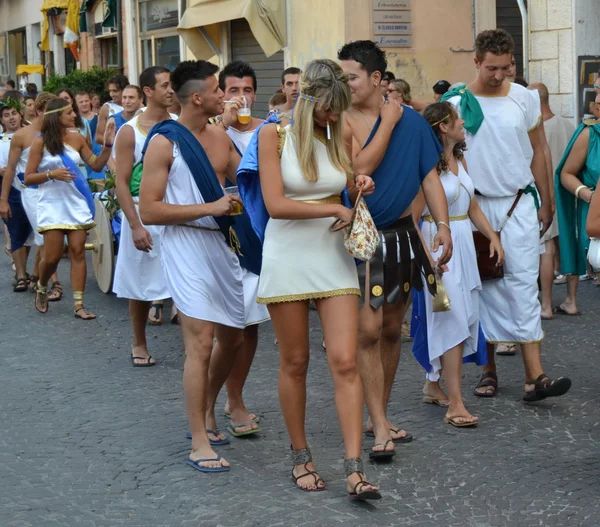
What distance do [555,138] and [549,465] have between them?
5.90 metres

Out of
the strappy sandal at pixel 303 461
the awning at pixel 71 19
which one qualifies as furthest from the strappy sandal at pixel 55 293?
the awning at pixel 71 19

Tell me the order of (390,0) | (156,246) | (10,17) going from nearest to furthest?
(156,246), (390,0), (10,17)

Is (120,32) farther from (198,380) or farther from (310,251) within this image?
(310,251)

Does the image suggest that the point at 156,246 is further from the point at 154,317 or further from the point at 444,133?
the point at 444,133

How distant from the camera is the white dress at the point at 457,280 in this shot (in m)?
6.76

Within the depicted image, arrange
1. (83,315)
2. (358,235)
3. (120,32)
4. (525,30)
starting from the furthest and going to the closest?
(120,32)
(525,30)
(83,315)
(358,235)

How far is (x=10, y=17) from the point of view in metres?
38.0

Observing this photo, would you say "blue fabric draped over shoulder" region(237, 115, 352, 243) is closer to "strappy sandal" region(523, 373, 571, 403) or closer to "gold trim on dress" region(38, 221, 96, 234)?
"strappy sandal" region(523, 373, 571, 403)

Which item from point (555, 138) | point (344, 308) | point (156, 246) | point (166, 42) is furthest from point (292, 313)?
point (166, 42)

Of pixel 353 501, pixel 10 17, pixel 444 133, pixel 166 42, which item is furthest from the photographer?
pixel 10 17

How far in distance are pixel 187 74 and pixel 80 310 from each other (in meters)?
4.80

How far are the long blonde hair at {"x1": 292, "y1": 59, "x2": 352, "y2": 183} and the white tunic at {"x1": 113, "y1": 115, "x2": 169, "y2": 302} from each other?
3170 millimetres

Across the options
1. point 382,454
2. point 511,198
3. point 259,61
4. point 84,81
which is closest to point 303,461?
point 382,454

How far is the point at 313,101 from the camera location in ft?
17.7
